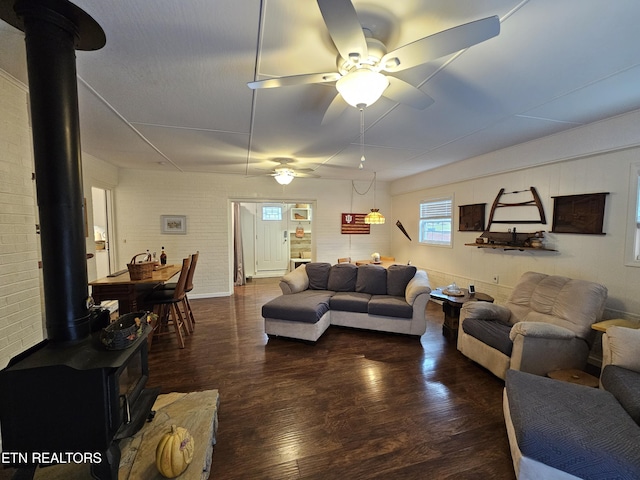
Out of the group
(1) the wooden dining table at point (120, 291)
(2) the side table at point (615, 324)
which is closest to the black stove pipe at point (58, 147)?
(1) the wooden dining table at point (120, 291)

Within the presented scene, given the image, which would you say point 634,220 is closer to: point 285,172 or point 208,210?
point 285,172

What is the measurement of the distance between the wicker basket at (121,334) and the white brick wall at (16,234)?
100 cm

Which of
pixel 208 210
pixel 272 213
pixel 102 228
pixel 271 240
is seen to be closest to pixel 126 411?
pixel 208 210

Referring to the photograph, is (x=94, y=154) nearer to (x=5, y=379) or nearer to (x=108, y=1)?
(x=108, y=1)

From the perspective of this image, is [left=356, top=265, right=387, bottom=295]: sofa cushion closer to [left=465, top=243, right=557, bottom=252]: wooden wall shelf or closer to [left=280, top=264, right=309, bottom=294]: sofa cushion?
[left=280, top=264, right=309, bottom=294]: sofa cushion

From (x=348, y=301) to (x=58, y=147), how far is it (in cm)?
310

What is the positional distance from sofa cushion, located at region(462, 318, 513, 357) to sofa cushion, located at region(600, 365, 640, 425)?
2.03ft

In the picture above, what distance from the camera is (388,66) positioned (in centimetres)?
141

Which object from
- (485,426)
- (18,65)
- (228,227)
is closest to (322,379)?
(485,426)

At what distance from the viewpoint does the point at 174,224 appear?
5137 millimetres

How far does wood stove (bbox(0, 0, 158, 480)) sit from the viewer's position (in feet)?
4.05

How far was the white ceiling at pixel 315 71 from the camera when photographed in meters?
1.33

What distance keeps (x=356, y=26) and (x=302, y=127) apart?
1752mm

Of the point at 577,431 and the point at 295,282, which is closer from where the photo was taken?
the point at 577,431
